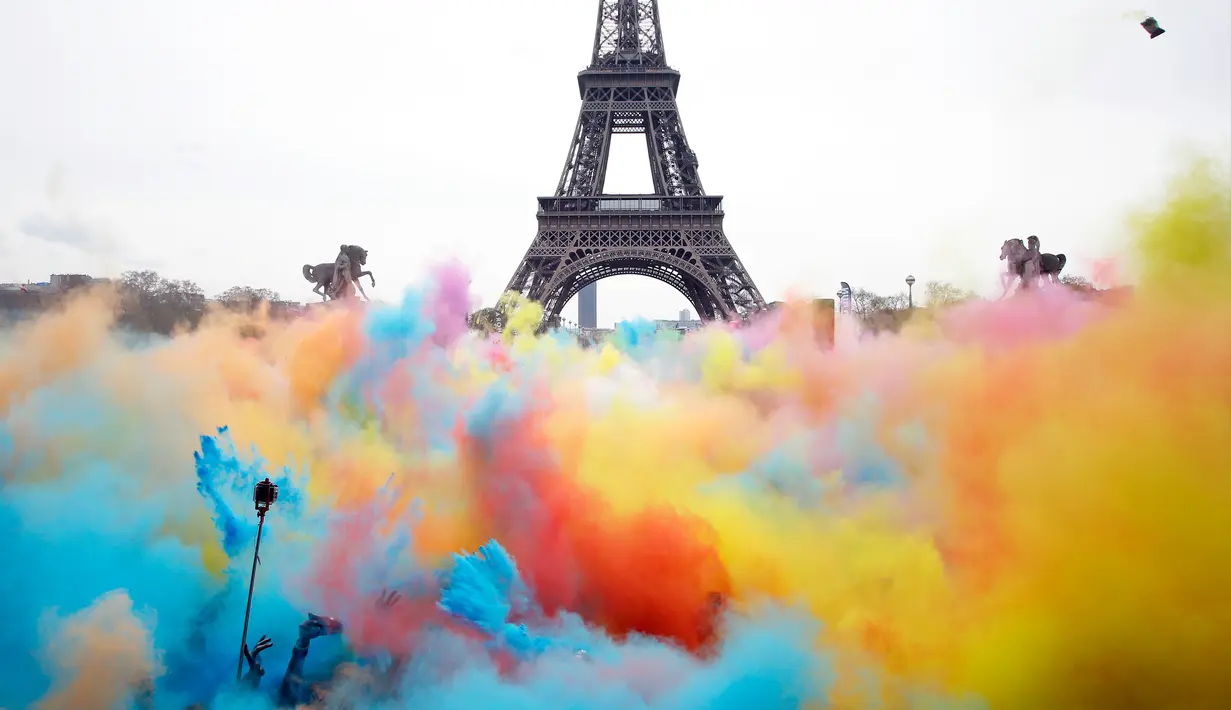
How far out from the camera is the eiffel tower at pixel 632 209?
97.1 feet

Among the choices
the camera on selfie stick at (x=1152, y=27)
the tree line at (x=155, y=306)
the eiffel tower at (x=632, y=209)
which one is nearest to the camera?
the camera on selfie stick at (x=1152, y=27)

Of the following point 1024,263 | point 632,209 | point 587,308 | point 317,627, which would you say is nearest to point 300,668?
point 317,627

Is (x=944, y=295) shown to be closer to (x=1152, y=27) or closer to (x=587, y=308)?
(x=1152, y=27)

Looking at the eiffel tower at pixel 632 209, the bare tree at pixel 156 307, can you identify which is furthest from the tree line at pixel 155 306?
the eiffel tower at pixel 632 209

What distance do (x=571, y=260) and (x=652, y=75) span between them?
7873mm

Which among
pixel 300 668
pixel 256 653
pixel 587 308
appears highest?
pixel 587 308

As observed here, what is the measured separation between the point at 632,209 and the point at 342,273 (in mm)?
16588

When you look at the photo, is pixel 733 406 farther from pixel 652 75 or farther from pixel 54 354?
pixel 652 75

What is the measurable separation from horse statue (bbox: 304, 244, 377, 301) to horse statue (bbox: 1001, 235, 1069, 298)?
446 inches

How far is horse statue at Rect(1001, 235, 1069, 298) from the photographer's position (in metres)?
13.7

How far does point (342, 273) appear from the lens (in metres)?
15.3

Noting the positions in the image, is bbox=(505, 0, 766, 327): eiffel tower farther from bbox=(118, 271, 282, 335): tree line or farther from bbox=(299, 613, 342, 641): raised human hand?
bbox=(299, 613, 342, 641): raised human hand

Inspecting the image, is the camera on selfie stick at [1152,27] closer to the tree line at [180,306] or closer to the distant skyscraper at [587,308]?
the tree line at [180,306]

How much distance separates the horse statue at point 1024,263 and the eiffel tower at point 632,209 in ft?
44.7
